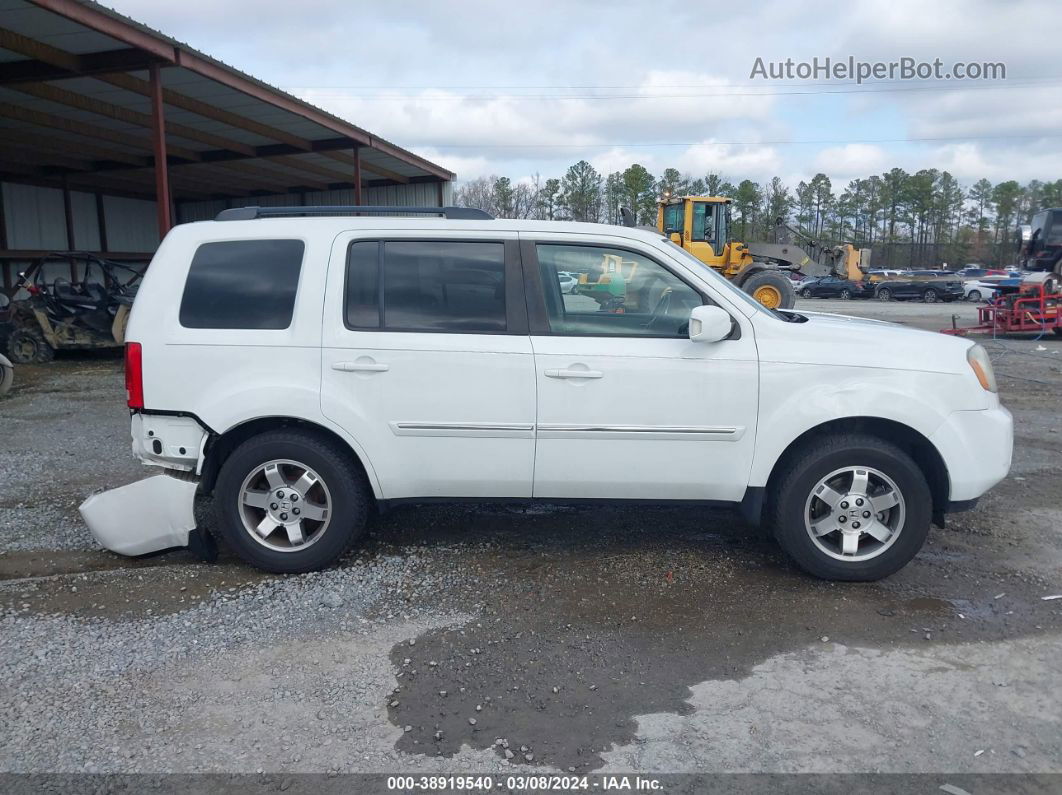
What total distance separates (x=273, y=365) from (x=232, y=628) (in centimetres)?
139

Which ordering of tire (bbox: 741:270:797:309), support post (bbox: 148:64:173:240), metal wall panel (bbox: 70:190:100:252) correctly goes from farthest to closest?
1. metal wall panel (bbox: 70:190:100:252)
2. tire (bbox: 741:270:797:309)
3. support post (bbox: 148:64:173:240)

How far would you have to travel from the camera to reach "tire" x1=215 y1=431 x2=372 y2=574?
4488 mm

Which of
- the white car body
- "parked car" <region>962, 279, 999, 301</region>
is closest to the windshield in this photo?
the white car body

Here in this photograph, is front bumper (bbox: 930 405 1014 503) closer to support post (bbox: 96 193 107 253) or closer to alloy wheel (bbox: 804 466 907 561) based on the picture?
alloy wheel (bbox: 804 466 907 561)

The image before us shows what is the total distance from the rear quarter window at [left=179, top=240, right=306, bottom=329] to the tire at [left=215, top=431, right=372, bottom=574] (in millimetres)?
666

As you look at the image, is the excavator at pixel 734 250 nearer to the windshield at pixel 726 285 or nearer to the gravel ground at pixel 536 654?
the gravel ground at pixel 536 654

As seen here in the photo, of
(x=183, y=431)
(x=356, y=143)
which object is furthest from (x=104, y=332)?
(x=183, y=431)

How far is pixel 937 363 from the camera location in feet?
14.4

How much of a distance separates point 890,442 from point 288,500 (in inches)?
132

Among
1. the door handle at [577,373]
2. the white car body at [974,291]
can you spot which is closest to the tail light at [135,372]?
the door handle at [577,373]

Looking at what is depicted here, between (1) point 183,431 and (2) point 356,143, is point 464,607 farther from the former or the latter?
(2) point 356,143

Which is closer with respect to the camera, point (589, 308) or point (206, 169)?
point (589, 308)

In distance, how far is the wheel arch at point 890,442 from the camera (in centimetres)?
444

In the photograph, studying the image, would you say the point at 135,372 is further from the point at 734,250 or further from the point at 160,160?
the point at 734,250
